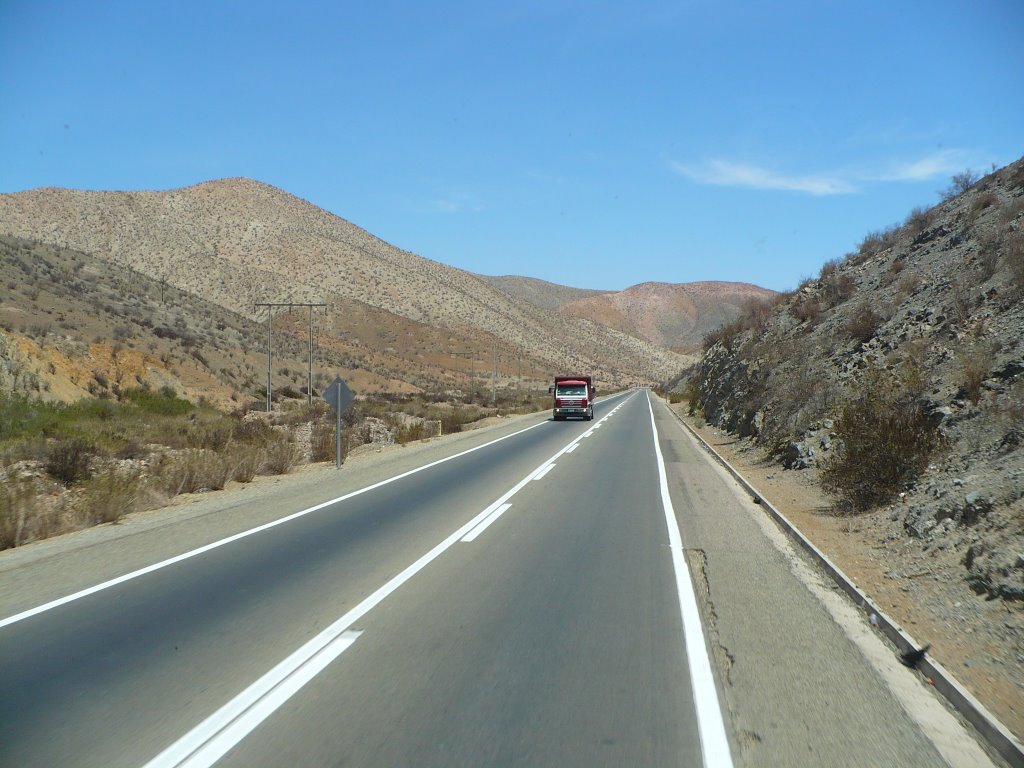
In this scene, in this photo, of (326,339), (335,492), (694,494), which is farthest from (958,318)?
(326,339)

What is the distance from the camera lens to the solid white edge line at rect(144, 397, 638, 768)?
4.01m

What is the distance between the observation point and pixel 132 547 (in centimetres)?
966

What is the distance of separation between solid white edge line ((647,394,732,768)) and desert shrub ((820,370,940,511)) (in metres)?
4.42

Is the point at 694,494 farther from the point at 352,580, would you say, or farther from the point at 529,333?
the point at 529,333

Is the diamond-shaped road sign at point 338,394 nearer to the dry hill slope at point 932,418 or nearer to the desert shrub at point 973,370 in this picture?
the dry hill slope at point 932,418

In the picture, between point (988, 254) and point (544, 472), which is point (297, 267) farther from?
point (988, 254)

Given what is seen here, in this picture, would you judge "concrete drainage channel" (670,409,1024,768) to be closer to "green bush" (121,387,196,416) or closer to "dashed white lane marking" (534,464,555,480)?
"dashed white lane marking" (534,464,555,480)

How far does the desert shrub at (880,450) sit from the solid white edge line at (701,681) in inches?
174

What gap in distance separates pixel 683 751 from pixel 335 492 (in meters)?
11.8

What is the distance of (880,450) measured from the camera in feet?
38.8

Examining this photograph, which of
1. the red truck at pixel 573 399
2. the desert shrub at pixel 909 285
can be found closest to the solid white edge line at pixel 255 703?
the desert shrub at pixel 909 285

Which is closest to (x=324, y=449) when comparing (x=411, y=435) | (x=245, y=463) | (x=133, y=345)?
(x=245, y=463)

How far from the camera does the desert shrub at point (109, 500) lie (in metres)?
12.0

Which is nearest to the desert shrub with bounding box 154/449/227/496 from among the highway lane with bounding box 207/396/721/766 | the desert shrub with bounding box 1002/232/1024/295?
the highway lane with bounding box 207/396/721/766
